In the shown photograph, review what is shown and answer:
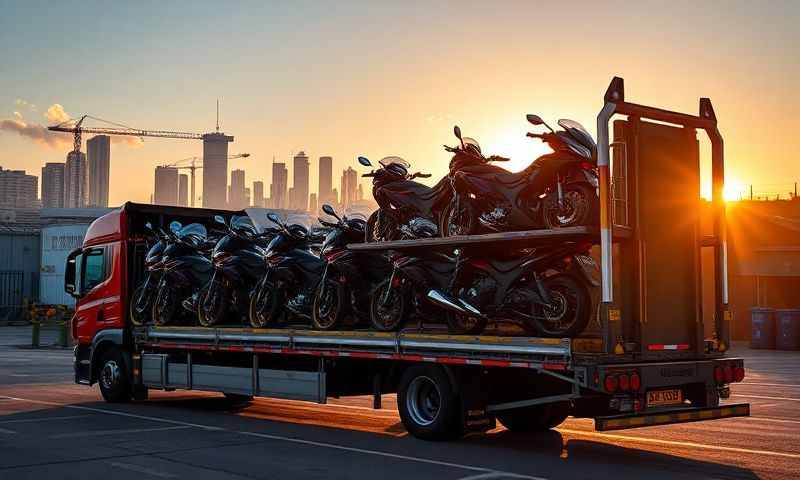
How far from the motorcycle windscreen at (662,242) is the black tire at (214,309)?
7.38 m

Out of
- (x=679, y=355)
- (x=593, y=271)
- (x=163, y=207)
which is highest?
(x=163, y=207)

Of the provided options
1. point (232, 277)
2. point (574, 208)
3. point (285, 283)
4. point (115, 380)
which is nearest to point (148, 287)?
point (115, 380)

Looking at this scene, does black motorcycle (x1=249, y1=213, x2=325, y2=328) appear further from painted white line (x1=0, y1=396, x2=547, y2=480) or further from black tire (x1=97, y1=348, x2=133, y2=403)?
black tire (x1=97, y1=348, x2=133, y2=403)

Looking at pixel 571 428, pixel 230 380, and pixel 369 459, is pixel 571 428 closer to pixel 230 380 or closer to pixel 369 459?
pixel 369 459

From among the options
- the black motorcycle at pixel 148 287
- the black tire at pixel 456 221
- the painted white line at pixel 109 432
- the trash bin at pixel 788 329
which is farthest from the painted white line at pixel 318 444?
the trash bin at pixel 788 329

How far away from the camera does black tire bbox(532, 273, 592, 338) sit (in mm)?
10055

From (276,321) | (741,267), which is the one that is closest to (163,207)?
(276,321)

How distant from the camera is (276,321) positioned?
47.9 ft

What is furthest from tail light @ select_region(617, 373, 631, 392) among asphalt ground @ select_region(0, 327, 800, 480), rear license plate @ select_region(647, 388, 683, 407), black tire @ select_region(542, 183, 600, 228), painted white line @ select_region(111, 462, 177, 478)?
painted white line @ select_region(111, 462, 177, 478)

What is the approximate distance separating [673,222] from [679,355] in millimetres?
1395

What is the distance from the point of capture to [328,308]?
13461mm

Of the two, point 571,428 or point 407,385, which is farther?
point 571,428

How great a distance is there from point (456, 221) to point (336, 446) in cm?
300

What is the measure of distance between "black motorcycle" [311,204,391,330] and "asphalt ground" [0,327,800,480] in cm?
148
